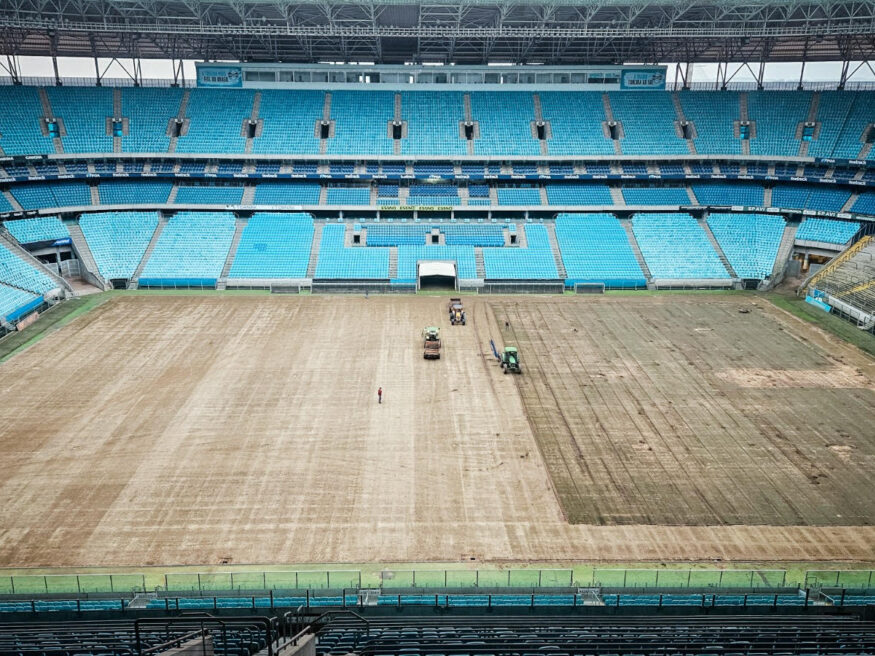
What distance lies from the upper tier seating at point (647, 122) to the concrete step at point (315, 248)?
28.9m

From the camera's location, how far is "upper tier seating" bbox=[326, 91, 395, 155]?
208ft

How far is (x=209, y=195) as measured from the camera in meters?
61.2

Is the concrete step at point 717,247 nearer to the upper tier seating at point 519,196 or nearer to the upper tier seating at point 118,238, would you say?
the upper tier seating at point 519,196

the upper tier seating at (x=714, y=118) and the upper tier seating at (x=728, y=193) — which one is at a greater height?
the upper tier seating at (x=714, y=118)

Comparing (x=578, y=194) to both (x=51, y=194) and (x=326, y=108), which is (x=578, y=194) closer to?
(x=326, y=108)

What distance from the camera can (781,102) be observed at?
65.2m

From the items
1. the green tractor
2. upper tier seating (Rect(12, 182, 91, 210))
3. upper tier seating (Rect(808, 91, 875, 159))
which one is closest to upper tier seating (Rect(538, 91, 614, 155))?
upper tier seating (Rect(808, 91, 875, 159))

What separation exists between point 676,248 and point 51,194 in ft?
171

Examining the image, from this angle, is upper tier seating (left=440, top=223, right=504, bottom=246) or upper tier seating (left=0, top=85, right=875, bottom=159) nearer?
upper tier seating (left=440, top=223, right=504, bottom=246)

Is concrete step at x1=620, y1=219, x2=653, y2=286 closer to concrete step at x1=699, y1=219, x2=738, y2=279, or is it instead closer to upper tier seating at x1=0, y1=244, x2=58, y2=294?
concrete step at x1=699, y1=219, x2=738, y2=279

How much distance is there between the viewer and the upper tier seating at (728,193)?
61362mm

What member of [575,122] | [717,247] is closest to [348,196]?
[575,122]

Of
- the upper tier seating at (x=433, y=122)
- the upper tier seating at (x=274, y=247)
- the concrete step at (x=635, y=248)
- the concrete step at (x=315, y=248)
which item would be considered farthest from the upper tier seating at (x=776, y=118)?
the upper tier seating at (x=274, y=247)

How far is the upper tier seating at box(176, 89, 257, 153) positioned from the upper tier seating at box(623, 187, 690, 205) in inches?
1396
